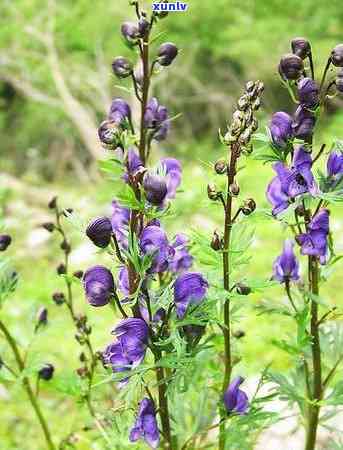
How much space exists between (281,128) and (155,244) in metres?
0.26

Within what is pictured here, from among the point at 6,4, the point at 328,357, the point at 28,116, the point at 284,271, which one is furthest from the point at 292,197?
the point at 28,116

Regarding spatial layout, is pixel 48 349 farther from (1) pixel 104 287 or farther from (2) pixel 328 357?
(1) pixel 104 287

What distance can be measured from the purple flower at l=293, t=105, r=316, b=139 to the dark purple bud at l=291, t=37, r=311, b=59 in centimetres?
8

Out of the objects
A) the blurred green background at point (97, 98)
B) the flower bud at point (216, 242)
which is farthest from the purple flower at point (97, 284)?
the blurred green background at point (97, 98)

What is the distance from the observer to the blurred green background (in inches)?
176

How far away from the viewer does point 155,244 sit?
0.90 m

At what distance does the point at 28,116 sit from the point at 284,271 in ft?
31.9

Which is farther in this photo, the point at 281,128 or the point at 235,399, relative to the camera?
the point at 235,399

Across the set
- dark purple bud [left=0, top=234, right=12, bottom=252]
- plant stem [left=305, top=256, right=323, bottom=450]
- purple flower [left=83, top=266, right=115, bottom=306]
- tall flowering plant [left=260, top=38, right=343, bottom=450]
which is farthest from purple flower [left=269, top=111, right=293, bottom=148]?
dark purple bud [left=0, top=234, right=12, bottom=252]

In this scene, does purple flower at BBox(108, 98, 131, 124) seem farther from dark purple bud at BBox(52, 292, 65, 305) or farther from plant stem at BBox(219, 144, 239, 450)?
dark purple bud at BBox(52, 292, 65, 305)

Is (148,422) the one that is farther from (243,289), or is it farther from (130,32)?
(130,32)

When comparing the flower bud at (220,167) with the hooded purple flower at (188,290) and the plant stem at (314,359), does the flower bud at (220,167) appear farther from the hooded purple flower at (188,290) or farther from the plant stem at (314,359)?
the plant stem at (314,359)

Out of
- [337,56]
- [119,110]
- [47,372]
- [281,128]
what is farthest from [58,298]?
[337,56]

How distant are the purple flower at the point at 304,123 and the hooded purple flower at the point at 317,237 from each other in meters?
0.12
